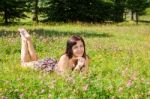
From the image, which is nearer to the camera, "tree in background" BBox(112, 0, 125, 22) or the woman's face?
the woman's face

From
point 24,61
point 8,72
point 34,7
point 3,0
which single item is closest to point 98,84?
point 8,72

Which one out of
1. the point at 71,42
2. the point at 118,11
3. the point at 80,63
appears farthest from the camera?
the point at 118,11

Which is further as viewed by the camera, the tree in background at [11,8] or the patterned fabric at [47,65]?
the tree in background at [11,8]

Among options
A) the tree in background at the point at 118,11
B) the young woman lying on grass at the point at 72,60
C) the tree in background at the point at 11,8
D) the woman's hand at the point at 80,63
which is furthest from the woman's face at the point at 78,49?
the tree in background at the point at 118,11

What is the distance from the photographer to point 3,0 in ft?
121

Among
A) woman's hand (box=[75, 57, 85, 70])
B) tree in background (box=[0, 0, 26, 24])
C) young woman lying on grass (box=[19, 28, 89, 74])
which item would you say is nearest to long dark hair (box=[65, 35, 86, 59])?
young woman lying on grass (box=[19, 28, 89, 74])

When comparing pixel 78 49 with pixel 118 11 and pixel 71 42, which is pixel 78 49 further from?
pixel 118 11

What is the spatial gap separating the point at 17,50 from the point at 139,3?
44588 mm

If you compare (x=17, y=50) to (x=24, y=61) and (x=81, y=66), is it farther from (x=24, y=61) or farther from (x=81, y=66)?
(x=81, y=66)

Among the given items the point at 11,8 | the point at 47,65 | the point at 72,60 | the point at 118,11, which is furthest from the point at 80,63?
the point at 118,11

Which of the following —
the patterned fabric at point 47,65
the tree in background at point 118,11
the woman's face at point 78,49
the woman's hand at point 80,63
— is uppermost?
the woman's face at point 78,49

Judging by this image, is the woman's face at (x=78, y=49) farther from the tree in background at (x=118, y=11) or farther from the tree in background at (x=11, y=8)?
the tree in background at (x=118, y=11)

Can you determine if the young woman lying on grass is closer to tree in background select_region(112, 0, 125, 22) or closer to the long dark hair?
the long dark hair

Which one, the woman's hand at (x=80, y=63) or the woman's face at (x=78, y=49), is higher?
the woman's face at (x=78, y=49)
